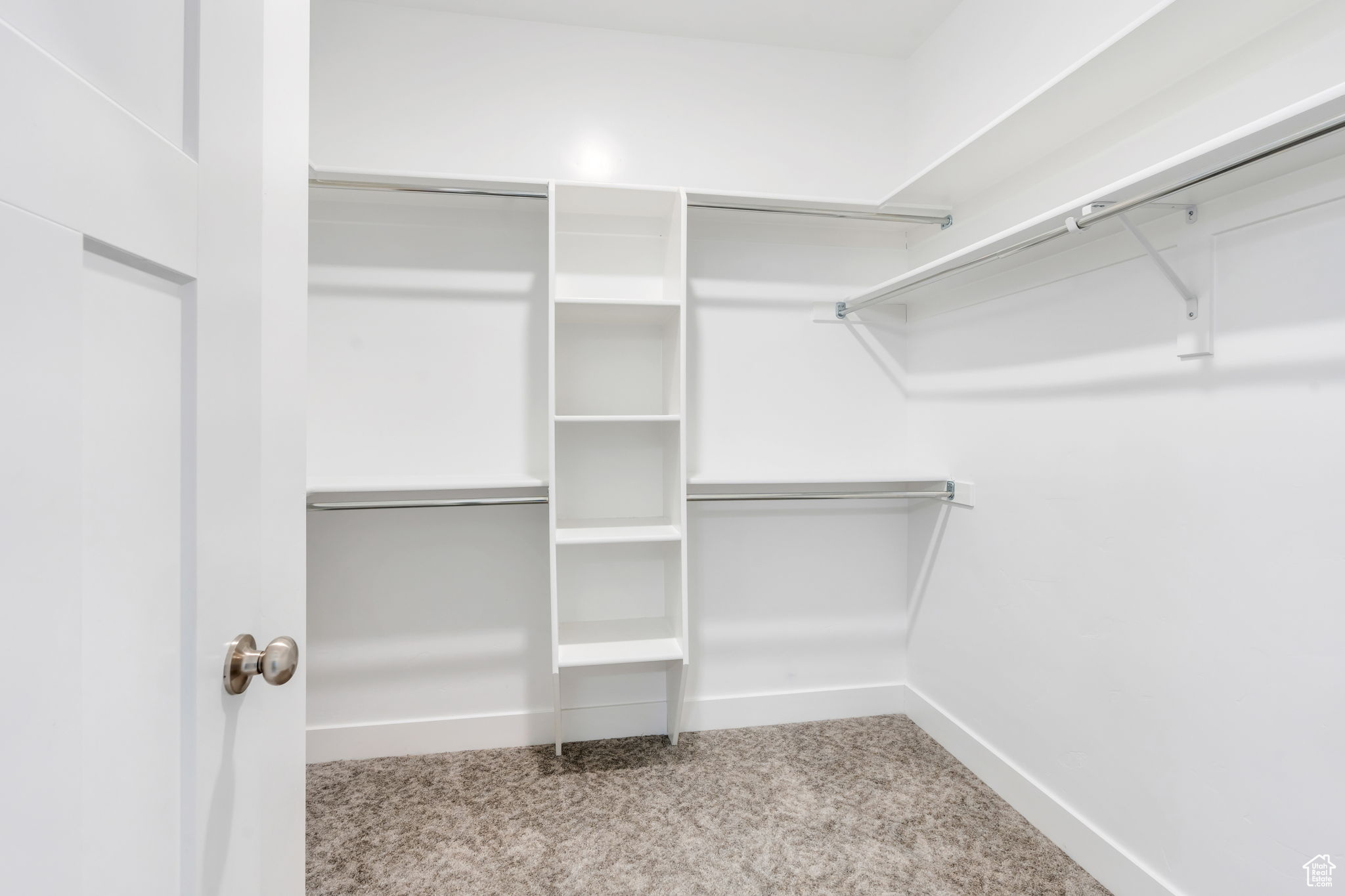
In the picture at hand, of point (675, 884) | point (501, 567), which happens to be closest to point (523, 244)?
point (501, 567)

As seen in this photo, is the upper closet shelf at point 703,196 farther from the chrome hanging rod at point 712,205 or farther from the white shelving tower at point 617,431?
the white shelving tower at point 617,431

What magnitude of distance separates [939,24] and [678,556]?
2.02 metres

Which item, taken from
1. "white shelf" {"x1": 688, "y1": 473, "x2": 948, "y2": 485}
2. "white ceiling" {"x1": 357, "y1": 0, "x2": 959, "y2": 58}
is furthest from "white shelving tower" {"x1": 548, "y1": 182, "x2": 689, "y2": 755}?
"white ceiling" {"x1": 357, "y1": 0, "x2": 959, "y2": 58}

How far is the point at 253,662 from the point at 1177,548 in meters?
1.69

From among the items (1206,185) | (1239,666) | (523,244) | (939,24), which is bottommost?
(1239,666)

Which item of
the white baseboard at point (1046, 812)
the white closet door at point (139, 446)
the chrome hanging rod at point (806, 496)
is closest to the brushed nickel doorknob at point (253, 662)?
the white closet door at point (139, 446)

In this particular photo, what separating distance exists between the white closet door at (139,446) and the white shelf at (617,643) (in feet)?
3.69

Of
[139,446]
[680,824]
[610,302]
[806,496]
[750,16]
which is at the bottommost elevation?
[680,824]

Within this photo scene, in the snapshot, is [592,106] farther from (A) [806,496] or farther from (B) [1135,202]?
(B) [1135,202]

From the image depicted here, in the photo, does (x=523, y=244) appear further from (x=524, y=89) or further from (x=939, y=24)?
(x=939, y=24)

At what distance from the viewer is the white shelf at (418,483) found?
1.82 meters

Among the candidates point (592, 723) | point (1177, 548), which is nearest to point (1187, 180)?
point (1177, 548)

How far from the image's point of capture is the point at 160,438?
542 millimetres

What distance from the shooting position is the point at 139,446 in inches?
20.3
